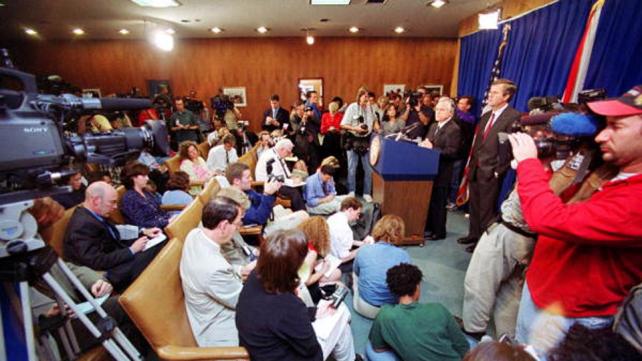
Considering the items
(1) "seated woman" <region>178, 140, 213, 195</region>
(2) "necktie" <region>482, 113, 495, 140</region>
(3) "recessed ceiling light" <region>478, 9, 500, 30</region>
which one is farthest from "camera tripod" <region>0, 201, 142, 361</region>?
(3) "recessed ceiling light" <region>478, 9, 500, 30</region>

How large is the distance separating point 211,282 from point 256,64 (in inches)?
275

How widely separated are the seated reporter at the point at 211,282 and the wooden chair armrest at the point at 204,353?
284 millimetres

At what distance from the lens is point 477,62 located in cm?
483

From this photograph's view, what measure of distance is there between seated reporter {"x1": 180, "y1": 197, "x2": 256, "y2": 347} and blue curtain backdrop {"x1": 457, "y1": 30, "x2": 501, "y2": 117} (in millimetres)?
4590

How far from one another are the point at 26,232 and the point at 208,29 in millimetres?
6330

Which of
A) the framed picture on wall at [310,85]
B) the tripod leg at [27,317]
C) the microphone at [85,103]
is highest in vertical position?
the framed picture on wall at [310,85]

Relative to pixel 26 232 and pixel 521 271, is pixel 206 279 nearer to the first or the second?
pixel 26 232

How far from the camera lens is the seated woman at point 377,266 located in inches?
82.0

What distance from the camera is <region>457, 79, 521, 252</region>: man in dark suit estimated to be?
2699 mm

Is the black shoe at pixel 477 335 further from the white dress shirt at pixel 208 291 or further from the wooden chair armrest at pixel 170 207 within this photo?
the wooden chair armrest at pixel 170 207

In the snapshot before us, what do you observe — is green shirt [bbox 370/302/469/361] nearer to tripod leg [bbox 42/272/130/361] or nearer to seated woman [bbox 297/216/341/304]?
seated woman [bbox 297/216/341/304]

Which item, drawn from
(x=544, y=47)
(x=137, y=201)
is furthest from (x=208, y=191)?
(x=544, y=47)

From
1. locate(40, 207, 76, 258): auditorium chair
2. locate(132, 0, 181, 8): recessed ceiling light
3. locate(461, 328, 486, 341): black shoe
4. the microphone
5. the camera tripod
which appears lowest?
locate(461, 328, 486, 341): black shoe

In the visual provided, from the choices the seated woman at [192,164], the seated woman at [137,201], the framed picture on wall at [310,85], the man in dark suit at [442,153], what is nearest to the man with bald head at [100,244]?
the seated woman at [137,201]
